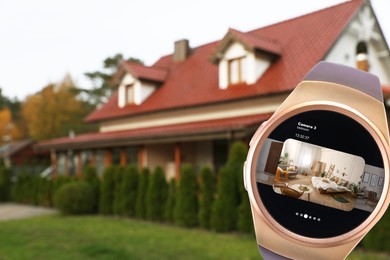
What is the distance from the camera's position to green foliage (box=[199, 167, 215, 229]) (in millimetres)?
9438

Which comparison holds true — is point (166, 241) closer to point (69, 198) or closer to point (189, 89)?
point (69, 198)

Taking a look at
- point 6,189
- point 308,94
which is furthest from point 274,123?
point 6,189

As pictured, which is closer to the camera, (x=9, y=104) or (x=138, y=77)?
(x=138, y=77)

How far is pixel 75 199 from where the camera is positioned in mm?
12453

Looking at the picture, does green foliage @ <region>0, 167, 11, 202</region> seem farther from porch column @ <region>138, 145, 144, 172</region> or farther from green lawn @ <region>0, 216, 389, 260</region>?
green lawn @ <region>0, 216, 389, 260</region>

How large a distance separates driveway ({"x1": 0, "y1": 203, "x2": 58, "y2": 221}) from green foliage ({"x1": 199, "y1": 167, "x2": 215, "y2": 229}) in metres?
6.63

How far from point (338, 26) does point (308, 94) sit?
1289 cm

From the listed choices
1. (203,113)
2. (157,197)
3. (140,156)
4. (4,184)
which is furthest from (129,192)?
(4,184)

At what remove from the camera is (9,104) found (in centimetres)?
5469

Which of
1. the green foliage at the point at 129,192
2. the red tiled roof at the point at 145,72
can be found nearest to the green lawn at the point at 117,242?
the green foliage at the point at 129,192

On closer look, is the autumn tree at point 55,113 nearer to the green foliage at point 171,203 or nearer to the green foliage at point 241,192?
the green foliage at point 171,203

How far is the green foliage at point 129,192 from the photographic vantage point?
11.7 m

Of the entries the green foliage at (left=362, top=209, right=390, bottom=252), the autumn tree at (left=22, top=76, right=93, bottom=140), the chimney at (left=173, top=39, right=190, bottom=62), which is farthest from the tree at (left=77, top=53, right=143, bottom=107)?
the green foliage at (left=362, top=209, right=390, bottom=252)

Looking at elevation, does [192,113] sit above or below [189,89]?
below
